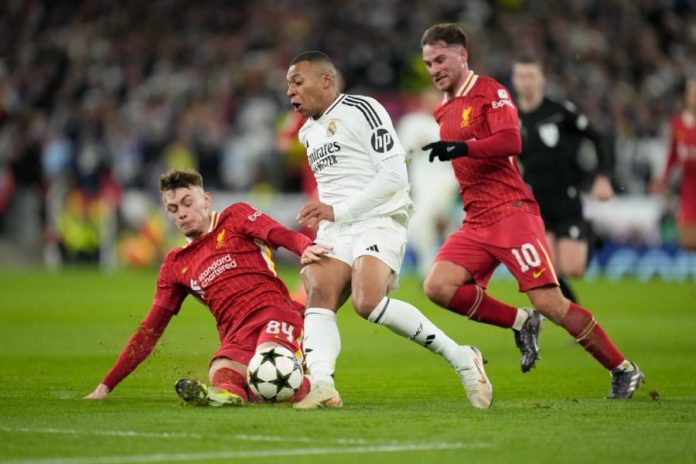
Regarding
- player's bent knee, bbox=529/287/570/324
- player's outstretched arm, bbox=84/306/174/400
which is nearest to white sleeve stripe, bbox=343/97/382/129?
player's bent knee, bbox=529/287/570/324

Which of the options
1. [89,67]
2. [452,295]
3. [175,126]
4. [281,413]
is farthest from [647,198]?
[281,413]

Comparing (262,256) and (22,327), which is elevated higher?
(262,256)

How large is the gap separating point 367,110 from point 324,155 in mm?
356

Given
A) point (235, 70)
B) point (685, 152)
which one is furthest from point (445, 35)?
point (235, 70)

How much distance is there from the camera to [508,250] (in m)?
7.96

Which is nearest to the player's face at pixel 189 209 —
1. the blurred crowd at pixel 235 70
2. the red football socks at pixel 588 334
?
the red football socks at pixel 588 334

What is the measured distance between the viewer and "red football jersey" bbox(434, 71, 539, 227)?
7905 millimetres

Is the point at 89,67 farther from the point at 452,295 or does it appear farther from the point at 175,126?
the point at 452,295

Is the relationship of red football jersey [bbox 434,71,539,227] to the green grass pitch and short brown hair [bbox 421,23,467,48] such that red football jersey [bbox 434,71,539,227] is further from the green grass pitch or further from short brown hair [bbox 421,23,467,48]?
the green grass pitch

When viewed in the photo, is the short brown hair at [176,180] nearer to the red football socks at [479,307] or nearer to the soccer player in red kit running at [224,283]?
Result: the soccer player in red kit running at [224,283]

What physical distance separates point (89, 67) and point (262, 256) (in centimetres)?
2078

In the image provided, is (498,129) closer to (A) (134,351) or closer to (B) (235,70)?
(A) (134,351)

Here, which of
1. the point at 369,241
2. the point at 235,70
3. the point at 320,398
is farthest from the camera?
the point at 235,70

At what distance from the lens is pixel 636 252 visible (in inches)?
903
